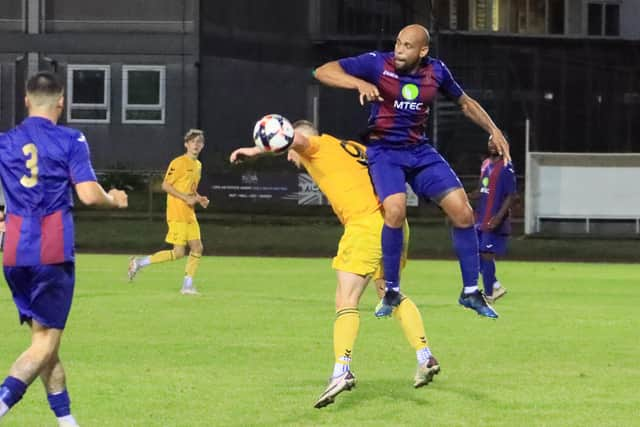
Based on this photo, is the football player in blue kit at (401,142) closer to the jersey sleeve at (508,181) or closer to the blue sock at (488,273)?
the blue sock at (488,273)

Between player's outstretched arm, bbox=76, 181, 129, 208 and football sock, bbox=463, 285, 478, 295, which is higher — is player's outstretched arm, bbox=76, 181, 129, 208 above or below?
above

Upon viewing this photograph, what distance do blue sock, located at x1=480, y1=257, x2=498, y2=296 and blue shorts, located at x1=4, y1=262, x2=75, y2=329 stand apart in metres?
12.1

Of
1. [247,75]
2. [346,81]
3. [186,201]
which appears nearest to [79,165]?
[346,81]

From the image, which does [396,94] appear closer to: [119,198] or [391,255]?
[391,255]

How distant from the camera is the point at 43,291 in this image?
8.53 meters

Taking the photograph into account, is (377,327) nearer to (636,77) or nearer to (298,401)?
(298,401)

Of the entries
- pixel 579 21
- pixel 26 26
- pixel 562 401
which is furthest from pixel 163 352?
pixel 579 21

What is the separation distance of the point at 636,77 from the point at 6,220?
149 feet

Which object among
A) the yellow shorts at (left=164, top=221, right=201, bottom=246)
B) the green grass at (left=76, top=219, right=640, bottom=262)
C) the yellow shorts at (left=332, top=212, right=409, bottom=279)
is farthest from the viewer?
the green grass at (left=76, top=219, right=640, bottom=262)

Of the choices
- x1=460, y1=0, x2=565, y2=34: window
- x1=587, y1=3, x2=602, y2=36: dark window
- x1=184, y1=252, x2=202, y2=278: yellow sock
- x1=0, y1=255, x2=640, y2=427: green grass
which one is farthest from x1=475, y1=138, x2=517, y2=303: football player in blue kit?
x1=587, y1=3, x2=602, y2=36: dark window

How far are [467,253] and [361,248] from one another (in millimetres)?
1186

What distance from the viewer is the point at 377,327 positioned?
53.9ft

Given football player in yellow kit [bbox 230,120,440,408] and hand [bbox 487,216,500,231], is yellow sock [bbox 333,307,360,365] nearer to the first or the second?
football player in yellow kit [bbox 230,120,440,408]

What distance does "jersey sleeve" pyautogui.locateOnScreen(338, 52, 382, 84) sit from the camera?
1097cm
